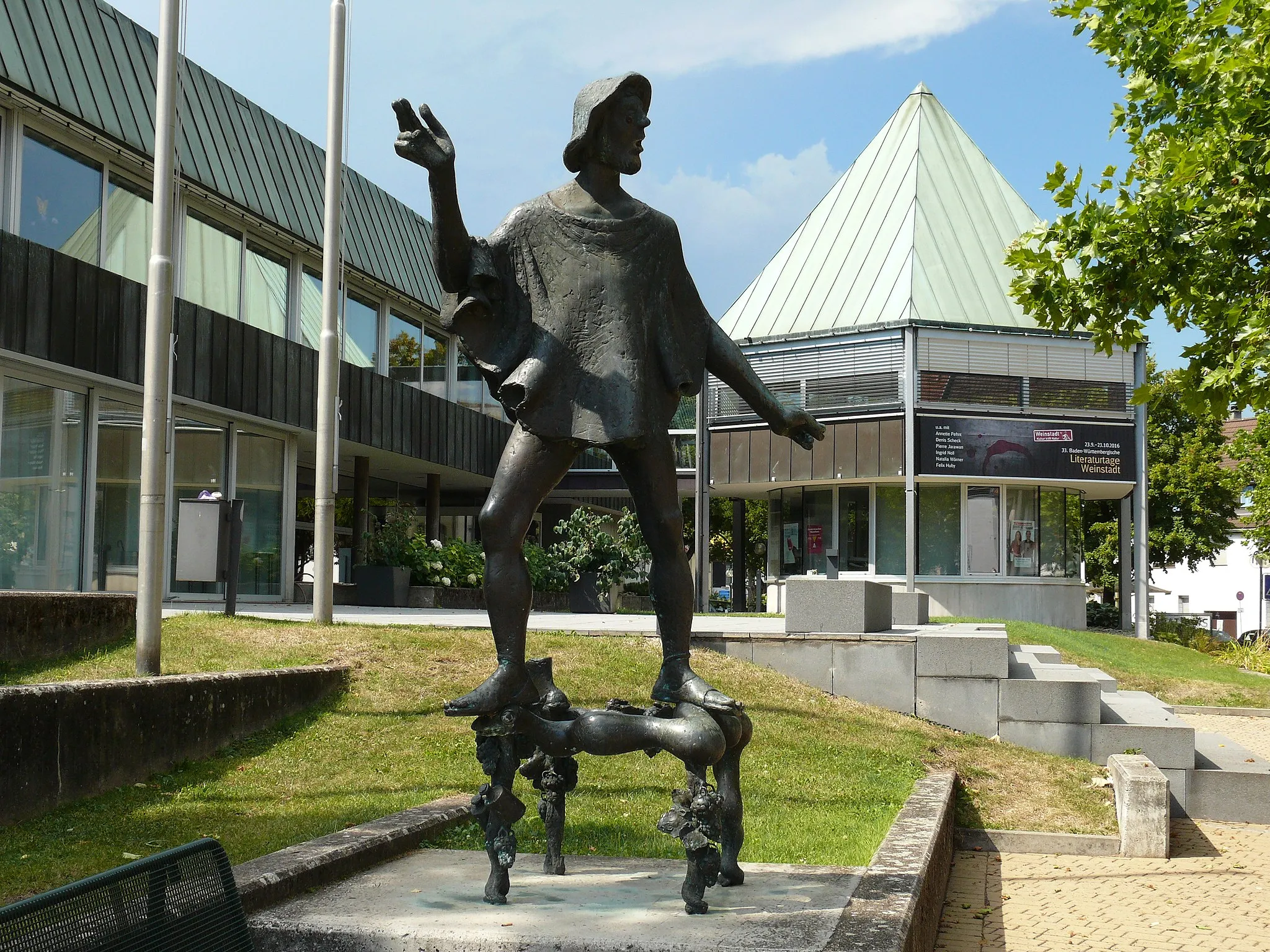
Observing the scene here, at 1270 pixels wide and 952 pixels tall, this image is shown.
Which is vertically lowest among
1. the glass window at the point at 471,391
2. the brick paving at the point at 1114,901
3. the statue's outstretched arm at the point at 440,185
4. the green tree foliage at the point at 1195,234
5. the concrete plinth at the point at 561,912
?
the brick paving at the point at 1114,901

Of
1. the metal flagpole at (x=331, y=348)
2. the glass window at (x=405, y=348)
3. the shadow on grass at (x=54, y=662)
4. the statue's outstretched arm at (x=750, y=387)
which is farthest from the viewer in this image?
the glass window at (x=405, y=348)

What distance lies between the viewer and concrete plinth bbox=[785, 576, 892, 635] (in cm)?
1123

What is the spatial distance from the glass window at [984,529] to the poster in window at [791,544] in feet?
14.3

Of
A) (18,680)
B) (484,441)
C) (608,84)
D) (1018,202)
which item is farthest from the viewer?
(1018,202)

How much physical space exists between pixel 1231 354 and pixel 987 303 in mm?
20895

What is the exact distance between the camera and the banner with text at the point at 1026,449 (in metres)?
28.0

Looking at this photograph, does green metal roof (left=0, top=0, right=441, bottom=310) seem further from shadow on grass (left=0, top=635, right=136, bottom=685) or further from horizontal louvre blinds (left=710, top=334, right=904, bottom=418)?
horizontal louvre blinds (left=710, top=334, right=904, bottom=418)

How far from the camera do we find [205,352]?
736 inches

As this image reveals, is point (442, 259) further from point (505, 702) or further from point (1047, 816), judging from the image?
point (1047, 816)


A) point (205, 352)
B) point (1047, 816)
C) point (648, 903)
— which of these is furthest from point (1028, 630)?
point (648, 903)

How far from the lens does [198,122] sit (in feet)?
64.9

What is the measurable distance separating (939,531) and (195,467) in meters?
16.5

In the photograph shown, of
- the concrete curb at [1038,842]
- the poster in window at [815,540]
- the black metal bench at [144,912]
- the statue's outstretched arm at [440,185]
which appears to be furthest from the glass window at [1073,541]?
the black metal bench at [144,912]

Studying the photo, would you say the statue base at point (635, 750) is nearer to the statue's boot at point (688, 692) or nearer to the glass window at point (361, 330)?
the statue's boot at point (688, 692)
